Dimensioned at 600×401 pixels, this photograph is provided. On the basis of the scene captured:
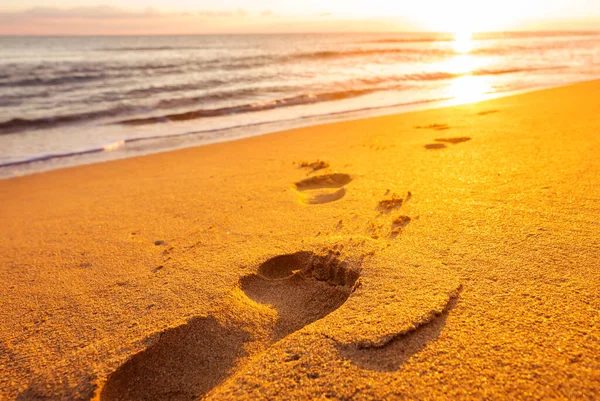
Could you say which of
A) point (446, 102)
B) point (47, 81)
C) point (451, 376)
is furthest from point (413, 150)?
point (47, 81)

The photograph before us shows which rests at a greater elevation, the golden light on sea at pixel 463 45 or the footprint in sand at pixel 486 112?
the golden light on sea at pixel 463 45

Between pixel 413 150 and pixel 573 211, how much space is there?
6.09 feet

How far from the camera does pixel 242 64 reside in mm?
19422

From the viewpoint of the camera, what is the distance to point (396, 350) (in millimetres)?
1435

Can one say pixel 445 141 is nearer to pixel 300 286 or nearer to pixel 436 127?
pixel 436 127

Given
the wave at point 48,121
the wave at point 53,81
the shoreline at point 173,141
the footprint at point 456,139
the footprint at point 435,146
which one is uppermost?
the footprint at point 456,139

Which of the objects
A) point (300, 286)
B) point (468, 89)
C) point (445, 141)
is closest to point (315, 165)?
point (445, 141)

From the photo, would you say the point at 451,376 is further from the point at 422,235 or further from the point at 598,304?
the point at 422,235

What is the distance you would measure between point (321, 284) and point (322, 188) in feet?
4.66

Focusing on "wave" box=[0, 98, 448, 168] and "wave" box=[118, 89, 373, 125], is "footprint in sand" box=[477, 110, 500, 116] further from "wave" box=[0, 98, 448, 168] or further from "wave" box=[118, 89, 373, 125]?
"wave" box=[118, 89, 373, 125]

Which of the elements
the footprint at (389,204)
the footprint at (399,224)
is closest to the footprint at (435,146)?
the footprint at (389,204)

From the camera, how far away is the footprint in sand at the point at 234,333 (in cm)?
146

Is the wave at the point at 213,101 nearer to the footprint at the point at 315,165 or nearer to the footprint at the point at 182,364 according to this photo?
the footprint at the point at 315,165

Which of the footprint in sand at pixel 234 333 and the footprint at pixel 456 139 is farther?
the footprint at pixel 456 139
